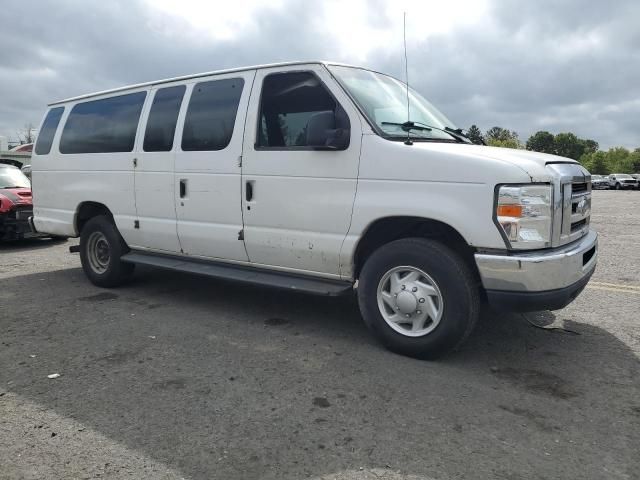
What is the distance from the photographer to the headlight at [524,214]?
339cm

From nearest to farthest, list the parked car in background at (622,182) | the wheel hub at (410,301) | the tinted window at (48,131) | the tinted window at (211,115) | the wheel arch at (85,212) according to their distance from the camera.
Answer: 1. the wheel hub at (410,301)
2. the tinted window at (211,115)
3. the wheel arch at (85,212)
4. the tinted window at (48,131)
5. the parked car in background at (622,182)

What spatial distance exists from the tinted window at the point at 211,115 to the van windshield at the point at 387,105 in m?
1.04

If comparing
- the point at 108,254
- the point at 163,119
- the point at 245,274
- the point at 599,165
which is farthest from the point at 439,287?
the point at 599,165

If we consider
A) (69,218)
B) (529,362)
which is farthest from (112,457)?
(69,218)

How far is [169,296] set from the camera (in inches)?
231

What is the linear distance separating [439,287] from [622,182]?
56307mm

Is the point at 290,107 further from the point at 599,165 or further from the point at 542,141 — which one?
the point at 542,141

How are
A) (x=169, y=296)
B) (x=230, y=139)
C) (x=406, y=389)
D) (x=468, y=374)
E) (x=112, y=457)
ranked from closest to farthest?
(x=112, y=457)
(x=406, y=389)
(x=468, y=374)
(x=230, y=139)
(x=169, y=296)

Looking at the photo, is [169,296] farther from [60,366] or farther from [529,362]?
[529,362]

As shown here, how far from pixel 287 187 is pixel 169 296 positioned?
7.47 ft

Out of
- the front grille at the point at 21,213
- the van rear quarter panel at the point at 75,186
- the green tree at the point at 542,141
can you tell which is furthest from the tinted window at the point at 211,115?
the green tree at the point at 542,141

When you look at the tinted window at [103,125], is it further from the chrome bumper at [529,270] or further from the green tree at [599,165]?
the green tree at [599,165]

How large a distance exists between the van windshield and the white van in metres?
0.02

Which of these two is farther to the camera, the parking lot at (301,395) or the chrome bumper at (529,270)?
the chrome bumper at (529,270)
